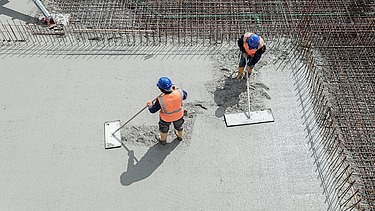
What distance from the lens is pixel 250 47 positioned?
21.4 feet

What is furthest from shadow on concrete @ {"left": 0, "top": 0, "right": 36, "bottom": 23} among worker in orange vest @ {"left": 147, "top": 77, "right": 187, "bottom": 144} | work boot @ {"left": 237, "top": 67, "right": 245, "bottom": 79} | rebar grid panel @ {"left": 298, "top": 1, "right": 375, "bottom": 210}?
rebar grid panel @ {"left": 298, "top": 1, "right": 375, "bottom": 210}

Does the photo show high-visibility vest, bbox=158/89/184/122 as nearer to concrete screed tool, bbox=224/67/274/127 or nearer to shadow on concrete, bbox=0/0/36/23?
concrete screed tool, bbox=224/67/274/127

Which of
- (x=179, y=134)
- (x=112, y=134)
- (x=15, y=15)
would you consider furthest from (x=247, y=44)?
(x=15, y=15)

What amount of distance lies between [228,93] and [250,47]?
1.03 m

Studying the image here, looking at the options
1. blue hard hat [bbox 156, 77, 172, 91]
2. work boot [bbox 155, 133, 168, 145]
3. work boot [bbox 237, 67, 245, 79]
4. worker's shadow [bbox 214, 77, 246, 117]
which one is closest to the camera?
blue hard hat [bbox 156, 77, 172, 91]

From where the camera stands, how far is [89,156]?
20.1 ft

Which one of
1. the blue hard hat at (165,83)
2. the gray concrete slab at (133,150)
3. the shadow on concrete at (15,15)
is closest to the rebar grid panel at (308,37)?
the shadow on concrete at (15,15)

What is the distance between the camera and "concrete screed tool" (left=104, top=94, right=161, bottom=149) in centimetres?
624

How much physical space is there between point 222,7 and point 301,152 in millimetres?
4257

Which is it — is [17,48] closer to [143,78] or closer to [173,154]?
A: [143,78]

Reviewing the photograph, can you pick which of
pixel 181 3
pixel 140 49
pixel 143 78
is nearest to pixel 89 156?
pixel 143 78

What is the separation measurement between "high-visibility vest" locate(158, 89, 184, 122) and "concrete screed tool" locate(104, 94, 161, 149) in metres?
0.89

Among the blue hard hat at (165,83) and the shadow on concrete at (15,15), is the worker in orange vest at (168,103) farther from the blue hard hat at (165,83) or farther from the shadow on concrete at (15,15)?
the shadow on concrete at (15,15)

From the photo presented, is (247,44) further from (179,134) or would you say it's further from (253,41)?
(179,134)
